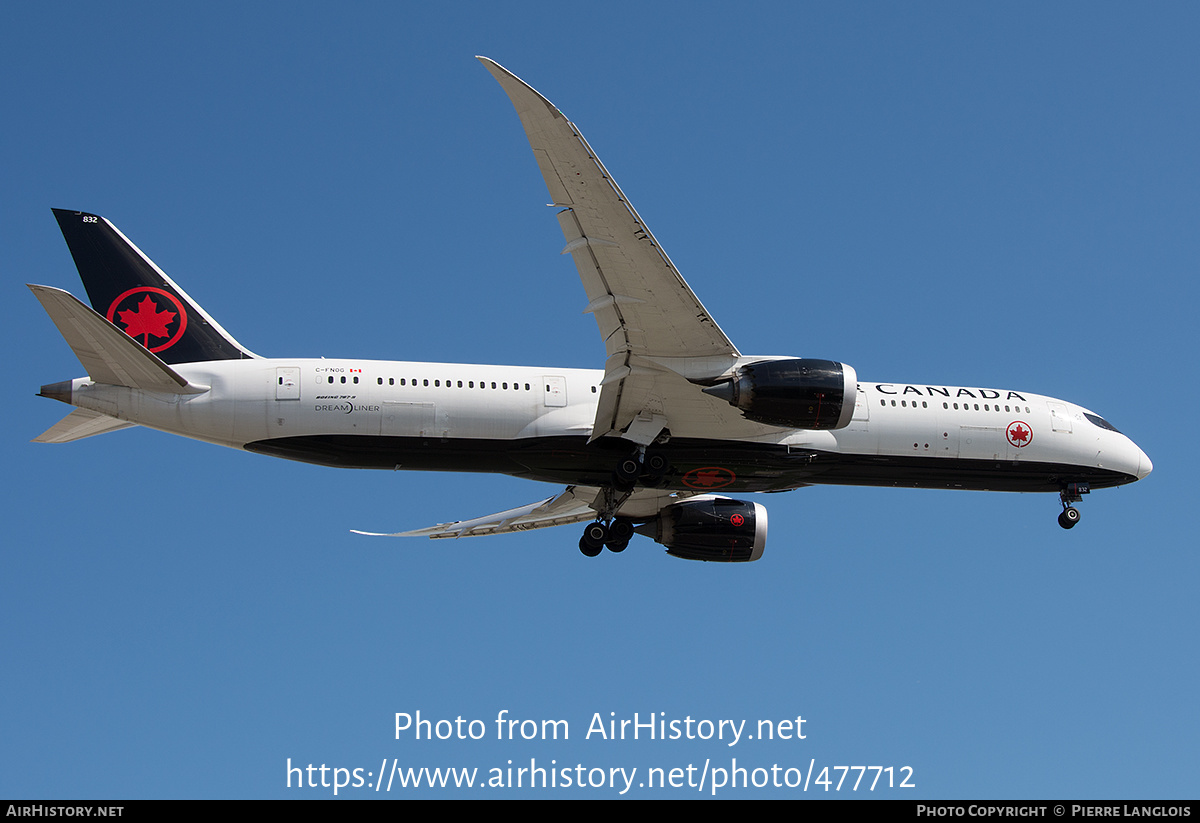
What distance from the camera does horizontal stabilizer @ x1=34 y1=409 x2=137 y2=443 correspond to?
22688mm

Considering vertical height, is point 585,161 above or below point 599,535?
above

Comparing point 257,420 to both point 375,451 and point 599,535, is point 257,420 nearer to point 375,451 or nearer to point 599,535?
point 375,451

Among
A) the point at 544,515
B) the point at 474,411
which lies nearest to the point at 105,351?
the point at 474,411

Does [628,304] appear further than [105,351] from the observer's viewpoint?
No

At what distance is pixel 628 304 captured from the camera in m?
20.9

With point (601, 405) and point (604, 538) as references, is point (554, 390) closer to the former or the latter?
point (601, 405)

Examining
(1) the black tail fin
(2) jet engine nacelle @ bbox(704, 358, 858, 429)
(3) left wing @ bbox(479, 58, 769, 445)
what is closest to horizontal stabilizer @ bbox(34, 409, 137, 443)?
(1) the black tail fin

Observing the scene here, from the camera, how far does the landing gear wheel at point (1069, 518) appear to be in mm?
25891

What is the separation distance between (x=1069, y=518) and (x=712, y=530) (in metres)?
8.02

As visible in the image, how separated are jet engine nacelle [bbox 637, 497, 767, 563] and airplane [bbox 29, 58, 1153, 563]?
107 inches

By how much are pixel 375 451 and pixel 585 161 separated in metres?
7.60
